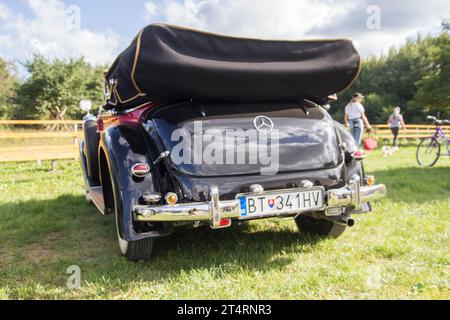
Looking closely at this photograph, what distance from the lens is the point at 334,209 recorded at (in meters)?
3.02

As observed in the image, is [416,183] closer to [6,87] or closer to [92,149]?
[92,149]

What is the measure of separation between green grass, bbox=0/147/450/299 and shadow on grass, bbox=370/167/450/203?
0.37 metres

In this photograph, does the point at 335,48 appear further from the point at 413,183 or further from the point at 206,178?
the point at 413,183

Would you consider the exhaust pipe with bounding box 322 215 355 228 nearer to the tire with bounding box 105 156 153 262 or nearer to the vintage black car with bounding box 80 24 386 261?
the vintage black car with bounding box 80 24 386 261

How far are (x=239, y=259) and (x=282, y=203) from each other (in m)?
0.69

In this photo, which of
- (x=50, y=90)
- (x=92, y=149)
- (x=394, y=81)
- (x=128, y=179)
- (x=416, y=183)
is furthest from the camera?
(x=394, y=81)

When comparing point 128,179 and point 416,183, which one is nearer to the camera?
point 128,179

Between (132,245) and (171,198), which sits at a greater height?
(171,198)

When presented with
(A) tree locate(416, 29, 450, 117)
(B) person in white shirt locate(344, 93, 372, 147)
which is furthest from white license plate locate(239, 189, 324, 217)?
(A) tree locate(416, 29, 450, 117)

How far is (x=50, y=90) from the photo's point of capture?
26656 millimetres

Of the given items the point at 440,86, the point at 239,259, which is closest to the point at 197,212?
the point at 239,259

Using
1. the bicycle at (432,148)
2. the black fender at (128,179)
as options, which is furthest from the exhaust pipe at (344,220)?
the bicycle at (432,148)

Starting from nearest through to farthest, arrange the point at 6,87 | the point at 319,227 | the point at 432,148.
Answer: the point at 319,227, the point at 432,148, the point at 6,87

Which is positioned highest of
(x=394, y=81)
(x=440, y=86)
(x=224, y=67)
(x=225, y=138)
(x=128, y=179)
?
(x=394, y=81)
